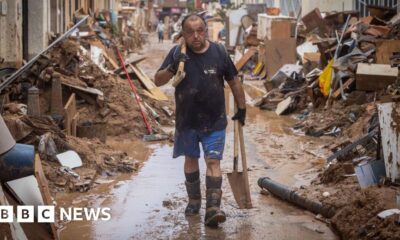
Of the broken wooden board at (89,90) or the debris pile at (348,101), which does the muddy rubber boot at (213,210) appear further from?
the broken wooden board at (89,90)

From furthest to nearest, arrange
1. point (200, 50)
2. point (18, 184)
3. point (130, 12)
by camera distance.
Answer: point (130, 12), point (200, 50), point (18, 184)

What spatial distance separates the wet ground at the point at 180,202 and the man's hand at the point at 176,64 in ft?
4.85

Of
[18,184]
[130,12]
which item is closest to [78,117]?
[18,184]

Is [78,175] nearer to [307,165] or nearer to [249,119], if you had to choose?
[307,165]

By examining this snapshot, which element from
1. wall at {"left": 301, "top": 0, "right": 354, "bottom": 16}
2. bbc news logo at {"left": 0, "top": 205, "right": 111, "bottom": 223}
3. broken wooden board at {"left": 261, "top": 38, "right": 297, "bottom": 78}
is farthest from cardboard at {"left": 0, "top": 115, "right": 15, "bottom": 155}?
wall at {"left": 301, "top": 0, "right": 354, "bottom": 16}

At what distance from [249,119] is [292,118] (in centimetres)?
95

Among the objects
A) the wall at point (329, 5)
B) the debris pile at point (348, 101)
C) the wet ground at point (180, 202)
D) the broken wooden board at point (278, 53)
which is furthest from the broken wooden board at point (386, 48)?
the broken wooden board at point (278, 53)

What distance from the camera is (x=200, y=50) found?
6.88 metres

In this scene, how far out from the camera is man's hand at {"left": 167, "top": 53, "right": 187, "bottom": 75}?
6.76 metres

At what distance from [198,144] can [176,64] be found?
83 centimetres

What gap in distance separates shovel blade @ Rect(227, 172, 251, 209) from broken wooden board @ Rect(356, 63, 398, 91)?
5599mm

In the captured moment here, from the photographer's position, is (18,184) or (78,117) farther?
(78,117)

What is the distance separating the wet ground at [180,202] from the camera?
660 cm

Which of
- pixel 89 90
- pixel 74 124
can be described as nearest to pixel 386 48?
pixel 89 90
